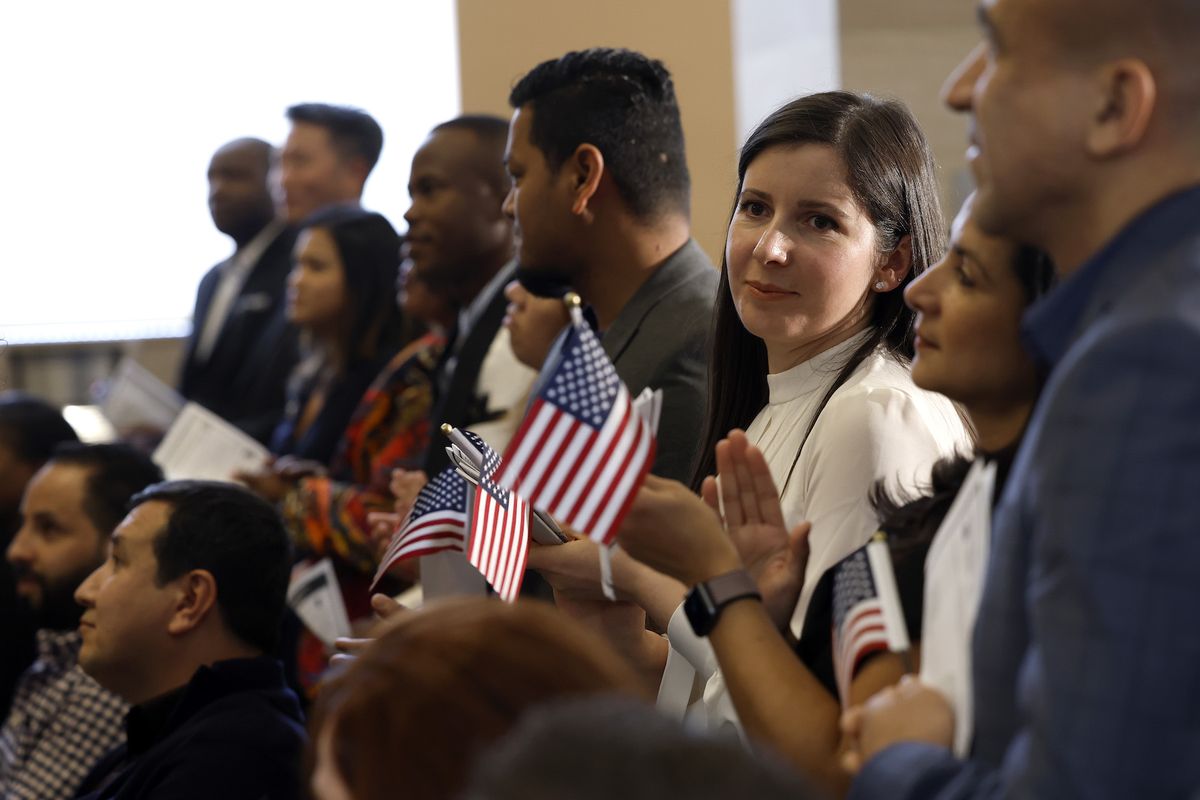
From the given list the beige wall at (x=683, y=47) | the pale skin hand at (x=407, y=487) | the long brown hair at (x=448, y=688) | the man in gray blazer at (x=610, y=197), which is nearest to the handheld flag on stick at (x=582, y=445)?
the long brown hair at (x=448, y=688)

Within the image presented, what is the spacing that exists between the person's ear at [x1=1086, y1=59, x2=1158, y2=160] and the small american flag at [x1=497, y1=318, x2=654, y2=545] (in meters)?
0.63

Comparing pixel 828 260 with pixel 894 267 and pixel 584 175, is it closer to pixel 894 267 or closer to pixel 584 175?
pixel 894 267

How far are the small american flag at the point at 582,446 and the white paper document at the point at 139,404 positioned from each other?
141 inches

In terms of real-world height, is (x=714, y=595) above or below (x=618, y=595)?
above

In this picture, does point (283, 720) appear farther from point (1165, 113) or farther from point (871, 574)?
point (1165, 113)

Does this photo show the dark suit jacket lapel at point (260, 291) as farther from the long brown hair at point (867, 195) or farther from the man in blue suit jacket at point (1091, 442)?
the man in blue suit jacket at point (1091, 442)

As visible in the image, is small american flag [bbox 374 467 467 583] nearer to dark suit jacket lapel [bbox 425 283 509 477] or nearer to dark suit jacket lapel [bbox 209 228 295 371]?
dark suit jacket lapel [bbox 425 283 509 477]

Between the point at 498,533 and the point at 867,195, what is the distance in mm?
734

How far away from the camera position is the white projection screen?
796 centimetres

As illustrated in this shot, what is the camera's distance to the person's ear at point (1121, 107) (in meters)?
1.32

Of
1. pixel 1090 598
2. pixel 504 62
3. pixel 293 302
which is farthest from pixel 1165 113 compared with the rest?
pixel 293 302

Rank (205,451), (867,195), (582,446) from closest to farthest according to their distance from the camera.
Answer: (582,446), (867,195), (205,451)

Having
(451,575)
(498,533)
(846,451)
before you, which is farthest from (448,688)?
(451,575)

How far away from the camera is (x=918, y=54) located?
4.91 m
